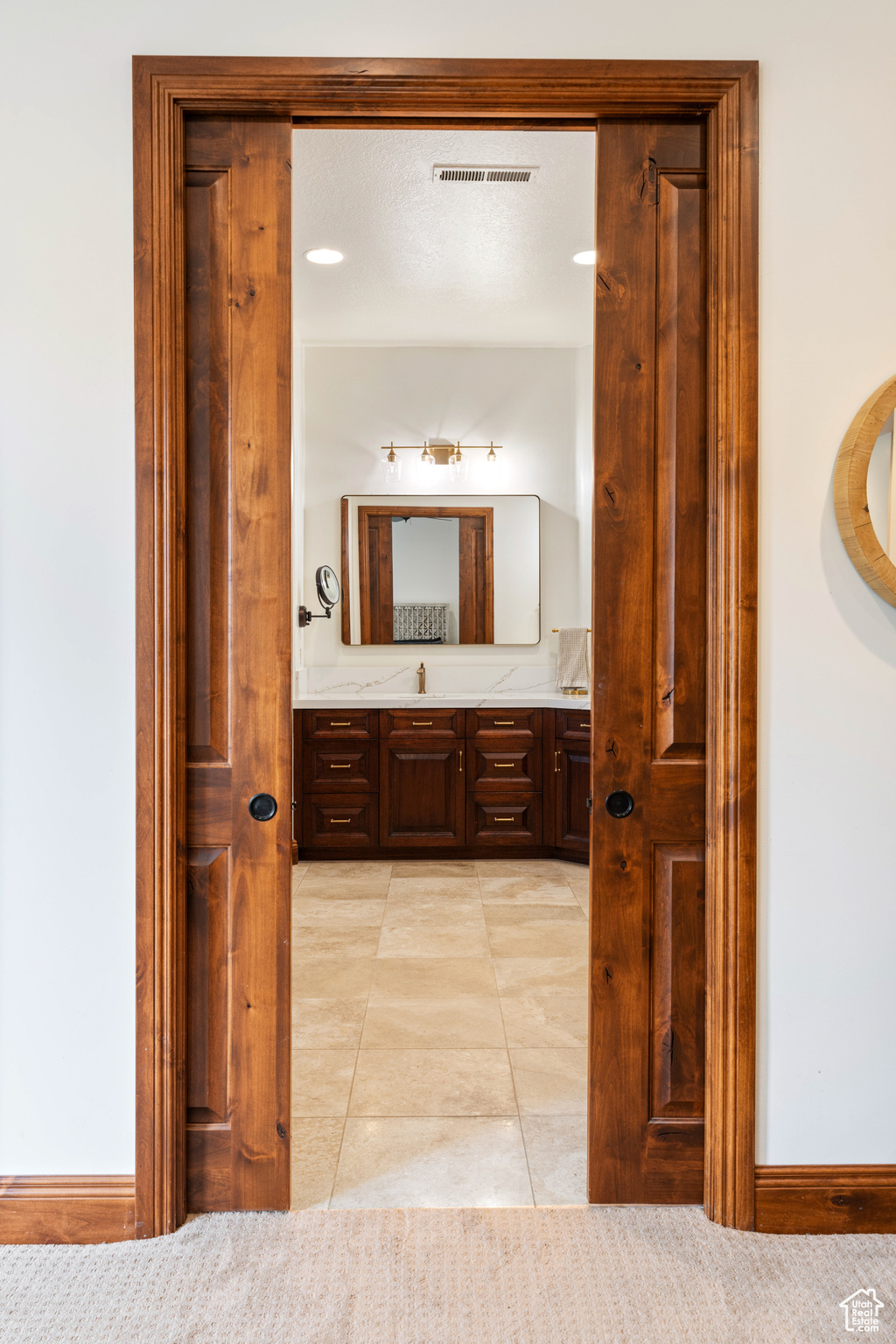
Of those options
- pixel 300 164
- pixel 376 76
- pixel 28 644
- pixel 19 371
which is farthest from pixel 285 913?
pixel 300 164

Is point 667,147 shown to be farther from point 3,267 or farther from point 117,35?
point 3,267

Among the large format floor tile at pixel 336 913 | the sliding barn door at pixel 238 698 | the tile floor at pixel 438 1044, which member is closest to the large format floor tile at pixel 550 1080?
the tile floor at pixel 438 1044

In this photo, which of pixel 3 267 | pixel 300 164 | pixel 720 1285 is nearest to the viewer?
pixel 720 1285

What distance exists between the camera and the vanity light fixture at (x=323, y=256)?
3.96 m

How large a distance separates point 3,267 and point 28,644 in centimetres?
75

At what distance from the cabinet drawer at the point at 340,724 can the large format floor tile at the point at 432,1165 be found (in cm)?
274

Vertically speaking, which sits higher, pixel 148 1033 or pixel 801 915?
pixel 801 915

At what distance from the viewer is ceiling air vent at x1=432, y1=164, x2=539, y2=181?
3189 millimetres

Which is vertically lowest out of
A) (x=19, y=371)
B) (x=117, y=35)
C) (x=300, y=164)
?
(x=19, y=371)

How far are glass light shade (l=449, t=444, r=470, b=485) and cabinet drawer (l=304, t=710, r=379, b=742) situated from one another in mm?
1598

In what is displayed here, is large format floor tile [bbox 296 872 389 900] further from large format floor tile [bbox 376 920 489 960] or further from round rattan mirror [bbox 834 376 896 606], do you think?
round rattan mirror [bbox 834 376 896 606]

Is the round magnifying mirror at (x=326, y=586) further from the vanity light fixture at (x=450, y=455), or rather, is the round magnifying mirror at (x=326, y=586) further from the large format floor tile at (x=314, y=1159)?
the large format floor tile at (x=314, y=1159)

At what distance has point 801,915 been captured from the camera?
1.79 meters

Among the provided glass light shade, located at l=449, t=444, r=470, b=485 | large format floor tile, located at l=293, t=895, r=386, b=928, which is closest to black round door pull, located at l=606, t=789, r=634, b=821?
large format floor tile, located at l=293, t=895, r=386, b=928
